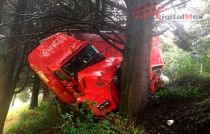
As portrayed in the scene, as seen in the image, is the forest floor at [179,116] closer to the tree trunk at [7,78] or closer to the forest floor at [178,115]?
the forest floor at [178,115]

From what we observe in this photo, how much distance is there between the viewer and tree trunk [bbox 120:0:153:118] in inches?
183

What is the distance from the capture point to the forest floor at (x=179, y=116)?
3129 mm

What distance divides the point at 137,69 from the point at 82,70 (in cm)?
213

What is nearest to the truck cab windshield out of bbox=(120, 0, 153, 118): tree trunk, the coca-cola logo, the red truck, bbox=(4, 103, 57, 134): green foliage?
the red truck

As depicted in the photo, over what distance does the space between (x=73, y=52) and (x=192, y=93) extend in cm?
386

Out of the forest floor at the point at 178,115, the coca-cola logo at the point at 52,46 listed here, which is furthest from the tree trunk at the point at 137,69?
the coca-cola logo at the point at 52,46

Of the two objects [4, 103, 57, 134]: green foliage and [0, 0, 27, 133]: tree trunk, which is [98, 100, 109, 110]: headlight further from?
[0, 0, 27, 133]: tree trunk

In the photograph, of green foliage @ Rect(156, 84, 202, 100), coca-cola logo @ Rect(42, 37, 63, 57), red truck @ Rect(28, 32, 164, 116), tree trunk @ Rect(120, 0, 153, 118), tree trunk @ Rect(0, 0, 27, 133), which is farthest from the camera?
coca-cola logo @ Rect(42, 37, 63, 57)

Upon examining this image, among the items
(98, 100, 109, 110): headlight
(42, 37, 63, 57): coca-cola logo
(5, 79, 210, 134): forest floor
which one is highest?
(42, 37, 63, 57): coca-cola logo

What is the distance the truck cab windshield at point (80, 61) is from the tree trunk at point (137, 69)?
2.12 metres

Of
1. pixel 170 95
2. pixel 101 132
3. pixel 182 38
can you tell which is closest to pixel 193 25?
pixel 182 38

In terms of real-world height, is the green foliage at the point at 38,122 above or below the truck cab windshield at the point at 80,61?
below

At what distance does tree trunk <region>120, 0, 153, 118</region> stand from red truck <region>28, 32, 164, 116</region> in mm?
558

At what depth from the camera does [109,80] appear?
5.17m
